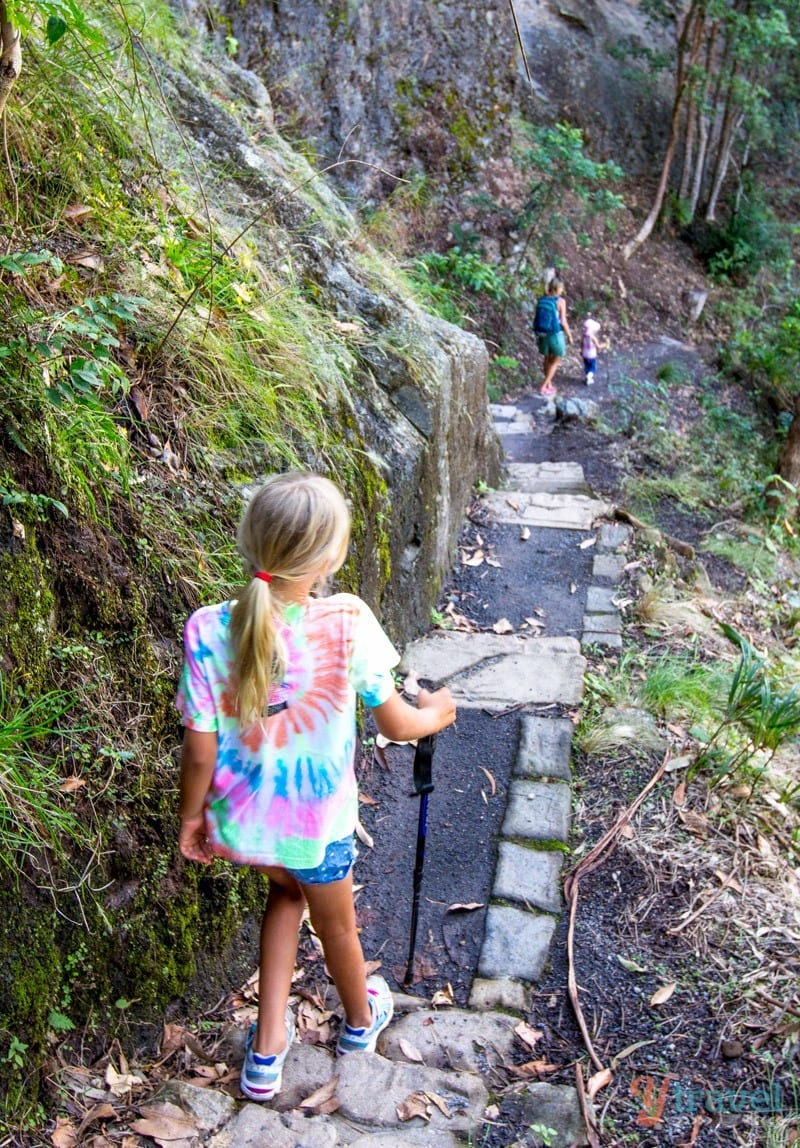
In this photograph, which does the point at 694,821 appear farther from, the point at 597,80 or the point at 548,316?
the point at 597,80

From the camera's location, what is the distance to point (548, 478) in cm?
856

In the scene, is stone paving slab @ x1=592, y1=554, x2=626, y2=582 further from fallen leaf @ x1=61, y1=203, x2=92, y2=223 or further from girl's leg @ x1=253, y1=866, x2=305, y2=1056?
girl's leg @ x1=253, y1=866, x2=305, y2=1056

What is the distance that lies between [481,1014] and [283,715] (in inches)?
53.5

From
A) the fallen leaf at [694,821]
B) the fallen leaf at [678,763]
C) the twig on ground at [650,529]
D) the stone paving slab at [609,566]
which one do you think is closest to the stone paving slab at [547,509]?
the twig on ground at [650,529]

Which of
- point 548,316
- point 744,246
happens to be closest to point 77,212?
point 548,316

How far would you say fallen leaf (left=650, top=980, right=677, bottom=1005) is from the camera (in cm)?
289

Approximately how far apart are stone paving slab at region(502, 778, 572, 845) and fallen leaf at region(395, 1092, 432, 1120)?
1.37 m

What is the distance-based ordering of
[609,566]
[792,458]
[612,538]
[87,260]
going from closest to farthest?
[87,260], [609,566], [612,538], [792,458]

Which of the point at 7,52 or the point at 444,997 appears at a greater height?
the point at 7,52

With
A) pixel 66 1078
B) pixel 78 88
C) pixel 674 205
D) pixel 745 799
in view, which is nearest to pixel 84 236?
pixel 78 88

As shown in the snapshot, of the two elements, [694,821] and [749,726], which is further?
[749,726]

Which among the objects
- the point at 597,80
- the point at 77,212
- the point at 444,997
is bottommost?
the point at 444,997

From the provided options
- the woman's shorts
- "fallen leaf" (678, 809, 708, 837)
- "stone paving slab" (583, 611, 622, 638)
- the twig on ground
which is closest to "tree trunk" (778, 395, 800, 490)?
the twig on ground

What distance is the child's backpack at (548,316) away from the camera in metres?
11.0
